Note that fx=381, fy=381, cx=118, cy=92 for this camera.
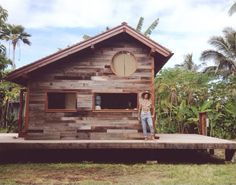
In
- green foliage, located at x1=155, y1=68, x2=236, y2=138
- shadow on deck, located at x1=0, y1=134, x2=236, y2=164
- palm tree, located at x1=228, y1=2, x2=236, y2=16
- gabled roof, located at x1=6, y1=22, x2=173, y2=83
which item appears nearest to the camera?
shadow on deck, located at x1=0, y1=134, x2=236, y2=164

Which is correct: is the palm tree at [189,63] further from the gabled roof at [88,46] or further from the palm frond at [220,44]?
the gabled roof at [88,46]

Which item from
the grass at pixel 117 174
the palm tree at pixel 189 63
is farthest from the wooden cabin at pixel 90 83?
the palm tree at pixel 189 63

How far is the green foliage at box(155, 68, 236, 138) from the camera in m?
19.9

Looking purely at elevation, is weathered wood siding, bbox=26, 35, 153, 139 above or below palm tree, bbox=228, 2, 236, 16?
below

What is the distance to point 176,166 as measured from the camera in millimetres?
11602

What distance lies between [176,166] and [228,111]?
946cm

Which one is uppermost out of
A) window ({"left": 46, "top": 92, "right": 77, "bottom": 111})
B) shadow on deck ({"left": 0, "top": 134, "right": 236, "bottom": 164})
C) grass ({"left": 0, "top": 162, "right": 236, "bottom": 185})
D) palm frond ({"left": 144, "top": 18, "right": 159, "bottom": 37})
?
palm frond ({"left": 144, "top": 18, "right": 159, "bottom": 37})

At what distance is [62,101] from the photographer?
1520 cm

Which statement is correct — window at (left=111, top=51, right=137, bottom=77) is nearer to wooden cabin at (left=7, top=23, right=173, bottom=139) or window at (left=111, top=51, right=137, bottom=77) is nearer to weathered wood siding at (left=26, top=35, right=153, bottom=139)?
wooden cabin at (left=7, top=23, right=173, bottom=139)

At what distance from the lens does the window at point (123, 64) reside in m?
14.0

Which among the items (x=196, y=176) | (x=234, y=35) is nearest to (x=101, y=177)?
(x=196, y=176)

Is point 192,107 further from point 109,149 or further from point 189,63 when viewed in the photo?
point 189,63

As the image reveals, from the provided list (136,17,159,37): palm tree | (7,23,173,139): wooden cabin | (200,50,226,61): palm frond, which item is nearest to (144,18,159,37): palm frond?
(136,17,159,37): palm tree

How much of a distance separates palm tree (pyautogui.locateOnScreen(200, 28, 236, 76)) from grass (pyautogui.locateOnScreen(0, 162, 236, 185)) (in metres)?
28.1
